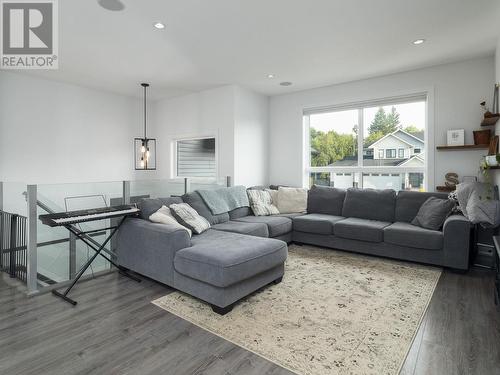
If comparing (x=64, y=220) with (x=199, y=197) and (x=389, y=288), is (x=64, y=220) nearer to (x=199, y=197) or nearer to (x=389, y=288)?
(x=199, y=197)

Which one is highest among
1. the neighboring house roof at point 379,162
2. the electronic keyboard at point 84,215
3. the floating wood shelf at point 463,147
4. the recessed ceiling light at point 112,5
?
the recessed ceiling light at point 112,5

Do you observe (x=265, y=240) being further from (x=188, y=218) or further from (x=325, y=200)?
(x=325, y=200)

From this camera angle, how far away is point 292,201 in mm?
4941

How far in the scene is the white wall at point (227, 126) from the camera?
5.20 metres

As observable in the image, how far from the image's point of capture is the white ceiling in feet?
8.95

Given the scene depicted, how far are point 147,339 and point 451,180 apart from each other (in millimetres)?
4236

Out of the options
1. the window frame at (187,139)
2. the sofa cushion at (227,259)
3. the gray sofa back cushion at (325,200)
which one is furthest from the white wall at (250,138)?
the sofa cushion at (227,259)

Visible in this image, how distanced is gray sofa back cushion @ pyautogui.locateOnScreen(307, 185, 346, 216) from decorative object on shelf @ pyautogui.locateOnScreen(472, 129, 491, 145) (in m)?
1.83

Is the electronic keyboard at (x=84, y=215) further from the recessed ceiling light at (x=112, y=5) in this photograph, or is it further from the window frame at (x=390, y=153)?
the window frame at (x=390, y=153)

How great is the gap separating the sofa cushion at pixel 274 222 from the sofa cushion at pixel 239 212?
4.4 inches

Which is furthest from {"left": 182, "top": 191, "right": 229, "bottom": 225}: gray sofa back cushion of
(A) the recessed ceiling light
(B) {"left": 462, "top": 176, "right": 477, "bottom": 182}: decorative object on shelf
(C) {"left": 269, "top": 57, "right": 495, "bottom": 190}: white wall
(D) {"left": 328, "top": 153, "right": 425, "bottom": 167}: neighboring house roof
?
(B) {"left": 462, "top": 176, "right": 477, "bottom": 182}: decorative object on shelf

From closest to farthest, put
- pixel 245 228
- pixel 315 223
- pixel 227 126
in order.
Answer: pixel 245 228 < pixel 315 223 < pixel 227 126

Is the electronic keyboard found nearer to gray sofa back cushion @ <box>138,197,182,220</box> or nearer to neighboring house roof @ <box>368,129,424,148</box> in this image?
gray sofa back cushion @ <box>138,197,182,220</box>

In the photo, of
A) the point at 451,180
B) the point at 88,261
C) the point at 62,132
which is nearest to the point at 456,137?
the point at 451,180
